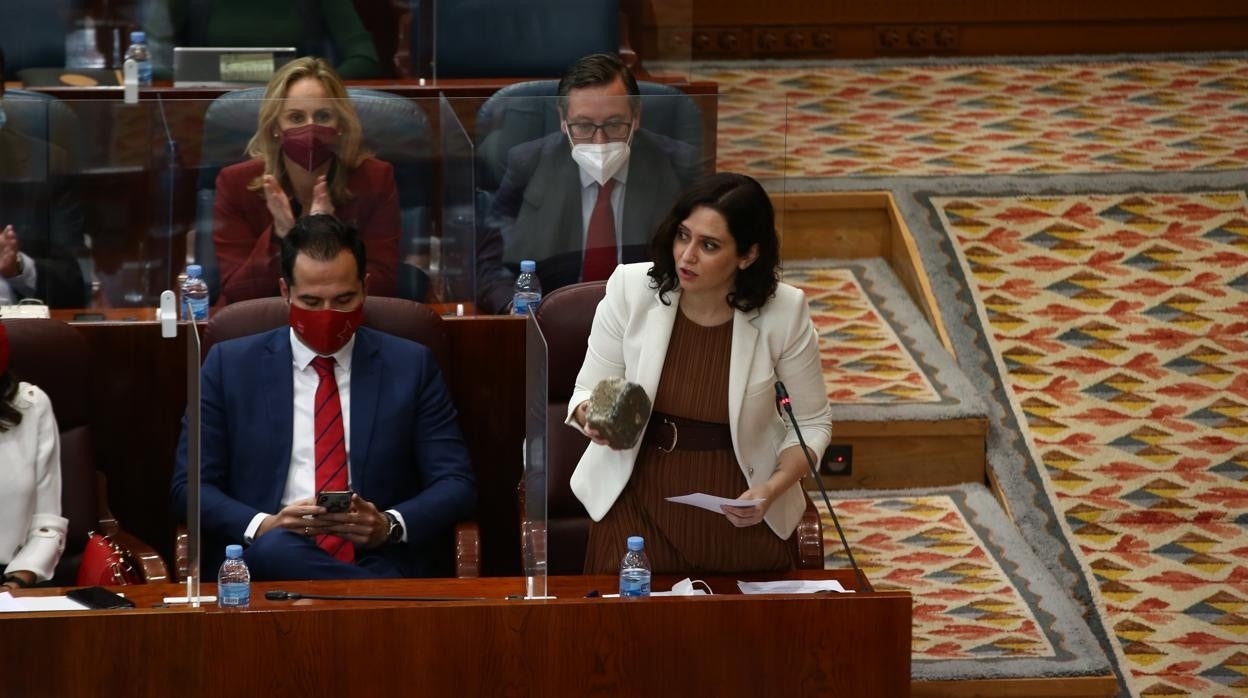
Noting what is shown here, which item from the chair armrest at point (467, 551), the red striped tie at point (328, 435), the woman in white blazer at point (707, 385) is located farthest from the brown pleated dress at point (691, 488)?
the red striped tie at point (328, 435)

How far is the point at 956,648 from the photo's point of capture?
3.49 m

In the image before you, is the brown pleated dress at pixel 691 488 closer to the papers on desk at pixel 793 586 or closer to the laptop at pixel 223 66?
the papers on desk at pixel 793 586

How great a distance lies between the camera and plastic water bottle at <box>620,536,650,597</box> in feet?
8.72

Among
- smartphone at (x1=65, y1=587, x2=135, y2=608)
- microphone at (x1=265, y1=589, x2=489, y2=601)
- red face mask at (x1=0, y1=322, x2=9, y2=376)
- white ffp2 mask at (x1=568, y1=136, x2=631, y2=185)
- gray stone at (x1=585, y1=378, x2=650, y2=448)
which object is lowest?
smartphone at (x1=65, y1=587, x2=135, y2=608)

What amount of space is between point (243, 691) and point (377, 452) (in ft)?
2.43

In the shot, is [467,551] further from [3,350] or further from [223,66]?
[223,66]

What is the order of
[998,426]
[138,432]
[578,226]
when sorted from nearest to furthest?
[138,432], [578,226], [998,426]

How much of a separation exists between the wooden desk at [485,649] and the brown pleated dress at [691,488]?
44 cm

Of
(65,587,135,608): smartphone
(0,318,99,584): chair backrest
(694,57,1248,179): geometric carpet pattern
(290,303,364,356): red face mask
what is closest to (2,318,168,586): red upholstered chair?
(0,318,99,584): chair backrest

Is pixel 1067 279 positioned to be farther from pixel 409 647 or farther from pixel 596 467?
pixel 409 647

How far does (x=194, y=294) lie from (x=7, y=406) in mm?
597

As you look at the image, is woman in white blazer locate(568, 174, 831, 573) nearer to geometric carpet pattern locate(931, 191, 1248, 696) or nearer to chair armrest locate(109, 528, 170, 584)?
chair armrest locate(109, 528, 170, 584)

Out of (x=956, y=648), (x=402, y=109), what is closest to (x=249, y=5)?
(x=402, y=109)

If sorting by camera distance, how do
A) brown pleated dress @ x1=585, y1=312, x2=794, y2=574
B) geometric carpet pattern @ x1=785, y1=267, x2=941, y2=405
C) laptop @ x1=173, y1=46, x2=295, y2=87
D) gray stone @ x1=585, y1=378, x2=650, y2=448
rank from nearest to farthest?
gray stone @ x1=585, y1=378, x2=650, y2=448 < brown pleated dress @ x1=585, y1=312, x2=794, y2=574 < geometric carpet pattern @ x1=785, y1=267, x2=941, y2=405 < laptop @ x1=173, y1=46, x2=295, y2=87
